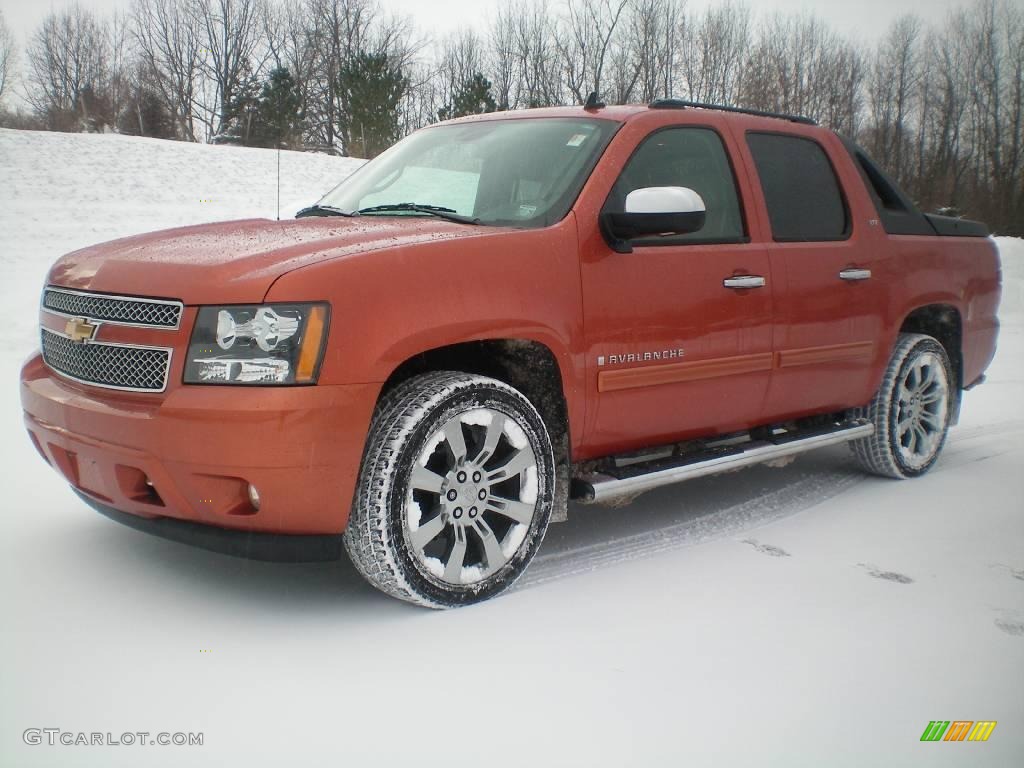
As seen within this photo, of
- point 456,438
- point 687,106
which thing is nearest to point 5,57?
point 687,106

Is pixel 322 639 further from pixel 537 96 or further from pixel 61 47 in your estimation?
pixel 537 96

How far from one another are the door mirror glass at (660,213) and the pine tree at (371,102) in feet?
64.0

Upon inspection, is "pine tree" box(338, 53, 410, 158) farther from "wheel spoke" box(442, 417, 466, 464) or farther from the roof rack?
"wheel spoke" box(442, 417, 466, 464)

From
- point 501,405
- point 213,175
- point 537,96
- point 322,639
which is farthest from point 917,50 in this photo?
point 537,96

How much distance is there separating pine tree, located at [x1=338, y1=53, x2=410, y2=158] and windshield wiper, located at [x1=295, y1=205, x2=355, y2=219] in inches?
727

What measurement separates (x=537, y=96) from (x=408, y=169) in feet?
77.4

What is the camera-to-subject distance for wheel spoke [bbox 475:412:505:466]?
3182 mm

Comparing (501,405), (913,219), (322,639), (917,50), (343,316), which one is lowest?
(322,639)

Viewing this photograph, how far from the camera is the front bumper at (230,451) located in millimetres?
2719

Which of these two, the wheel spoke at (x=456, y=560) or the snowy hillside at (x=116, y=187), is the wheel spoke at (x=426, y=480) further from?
the snowy hillside at (x=116, y=187)

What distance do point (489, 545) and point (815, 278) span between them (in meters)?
2.12

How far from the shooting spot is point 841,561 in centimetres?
378

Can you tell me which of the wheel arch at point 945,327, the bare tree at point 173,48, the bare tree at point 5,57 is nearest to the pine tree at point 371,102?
the bare tree at point 173,48

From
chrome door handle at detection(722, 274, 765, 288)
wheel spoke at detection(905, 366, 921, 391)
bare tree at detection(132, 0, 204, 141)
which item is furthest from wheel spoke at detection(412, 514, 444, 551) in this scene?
bare tree at detection(132, 0, 204, 141)
